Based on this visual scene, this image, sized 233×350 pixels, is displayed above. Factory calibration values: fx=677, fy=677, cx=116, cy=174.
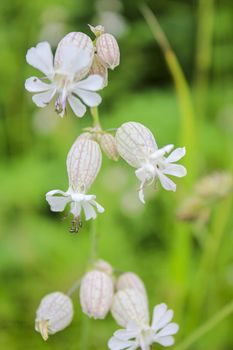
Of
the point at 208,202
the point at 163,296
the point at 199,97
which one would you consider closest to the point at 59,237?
the point at 163,296

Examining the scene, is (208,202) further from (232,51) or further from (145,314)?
(232,51)

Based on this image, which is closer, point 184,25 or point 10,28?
point 10,28

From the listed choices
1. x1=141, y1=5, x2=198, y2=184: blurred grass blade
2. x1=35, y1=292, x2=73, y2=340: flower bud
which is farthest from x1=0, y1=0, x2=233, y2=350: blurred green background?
x1=35, y1=292, x2=73, y2=340: flower bud

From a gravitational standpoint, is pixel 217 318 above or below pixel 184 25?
below

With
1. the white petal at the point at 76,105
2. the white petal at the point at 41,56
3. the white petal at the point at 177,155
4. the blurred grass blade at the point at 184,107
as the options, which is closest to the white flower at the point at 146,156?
the white petal at the point at 177,155

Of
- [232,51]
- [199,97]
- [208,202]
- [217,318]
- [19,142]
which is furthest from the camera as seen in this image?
[232,51]

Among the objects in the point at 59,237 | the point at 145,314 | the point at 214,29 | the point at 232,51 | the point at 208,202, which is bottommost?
the point at 145,314

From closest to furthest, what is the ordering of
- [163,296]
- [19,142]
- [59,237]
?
[163,296] < [59,237] < [19,142]

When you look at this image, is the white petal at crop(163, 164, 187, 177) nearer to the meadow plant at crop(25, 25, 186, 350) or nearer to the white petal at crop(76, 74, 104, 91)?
the meadow plant at crop(25, 25, 186, 350)
